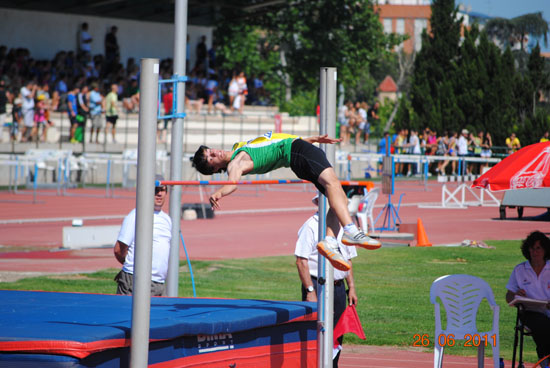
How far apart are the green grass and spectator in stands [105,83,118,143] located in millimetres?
16099

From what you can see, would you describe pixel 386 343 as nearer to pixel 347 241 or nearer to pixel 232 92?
pixel 347 241

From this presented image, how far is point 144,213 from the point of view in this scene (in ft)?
17.0

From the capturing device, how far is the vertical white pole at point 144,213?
16.9 ft

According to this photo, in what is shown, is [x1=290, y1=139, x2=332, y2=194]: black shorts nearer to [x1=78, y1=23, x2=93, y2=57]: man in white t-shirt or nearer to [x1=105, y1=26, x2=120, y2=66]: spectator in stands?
[x1=78, y1=23, x2=93, y2=57]: man in white t-shirt

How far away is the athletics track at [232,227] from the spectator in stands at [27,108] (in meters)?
2.99

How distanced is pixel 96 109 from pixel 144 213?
987 inches

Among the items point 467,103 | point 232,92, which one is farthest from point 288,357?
point 467,103

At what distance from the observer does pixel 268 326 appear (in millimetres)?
6699

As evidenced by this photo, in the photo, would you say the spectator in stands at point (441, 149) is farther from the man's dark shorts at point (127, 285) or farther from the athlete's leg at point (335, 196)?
the athlete's leg at point (335, 196)

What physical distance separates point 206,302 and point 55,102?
81.6 ft

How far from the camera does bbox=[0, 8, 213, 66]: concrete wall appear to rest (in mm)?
35719

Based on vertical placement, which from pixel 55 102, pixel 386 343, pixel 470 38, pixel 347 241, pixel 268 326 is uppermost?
pixel 470 38

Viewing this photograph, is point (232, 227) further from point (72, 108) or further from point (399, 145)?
point (399, 145)

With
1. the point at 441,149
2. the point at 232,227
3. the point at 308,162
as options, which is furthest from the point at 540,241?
the point at 441,149
